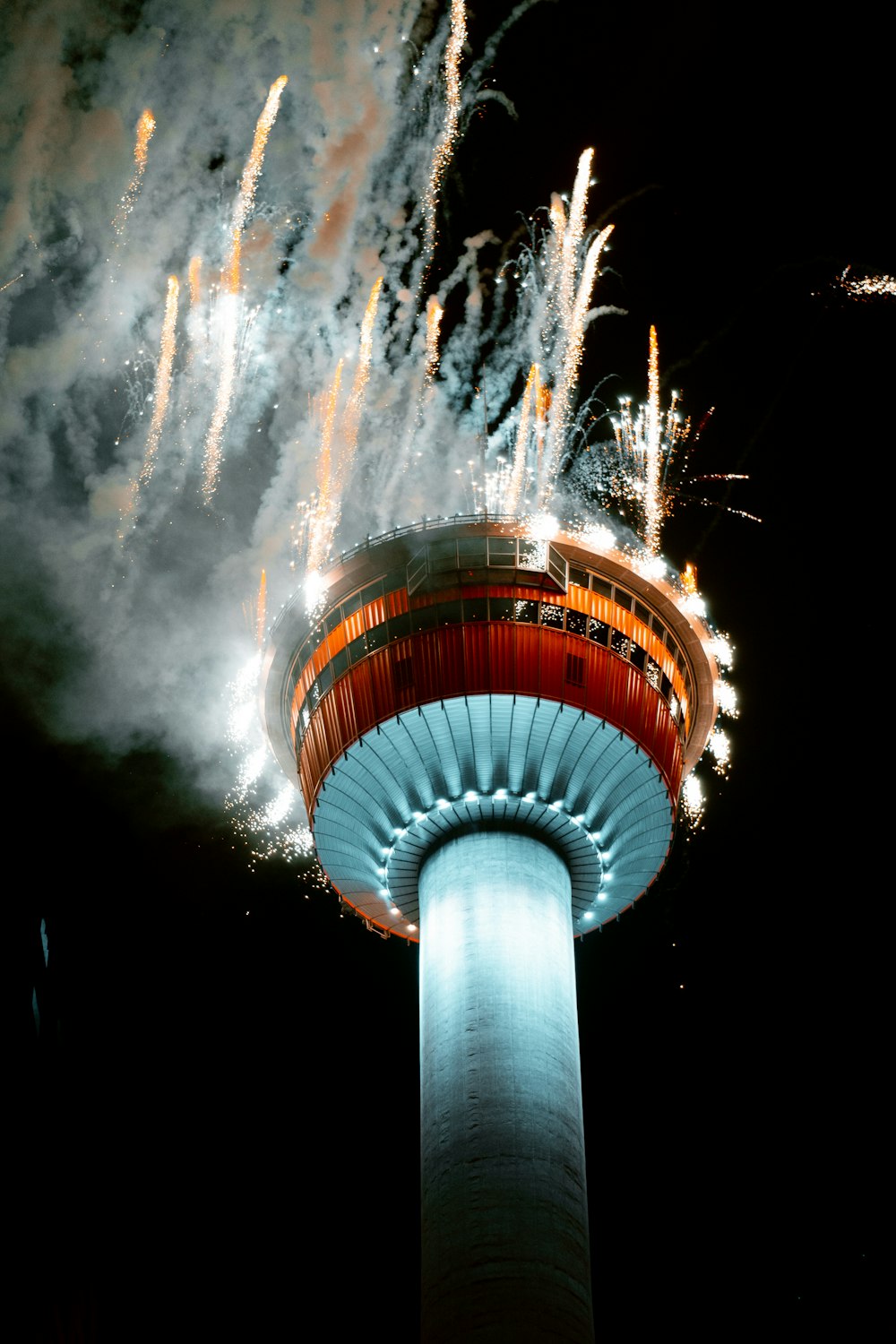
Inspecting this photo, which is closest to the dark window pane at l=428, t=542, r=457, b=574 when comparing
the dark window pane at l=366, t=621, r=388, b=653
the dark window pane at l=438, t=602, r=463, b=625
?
the dark window pane at l=438, t=602, r=463, b=625

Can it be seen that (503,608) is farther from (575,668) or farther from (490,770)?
(490,770)

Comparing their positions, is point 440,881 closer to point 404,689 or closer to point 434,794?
point 434,794

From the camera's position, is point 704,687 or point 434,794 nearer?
point 434,794

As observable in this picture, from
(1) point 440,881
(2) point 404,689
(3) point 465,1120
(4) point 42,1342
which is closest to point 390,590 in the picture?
(2) point 404,689

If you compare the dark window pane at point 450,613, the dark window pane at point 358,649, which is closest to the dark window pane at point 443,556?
the dark window pane at point 450,613

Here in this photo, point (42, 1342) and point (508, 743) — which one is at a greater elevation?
point (508, 743)

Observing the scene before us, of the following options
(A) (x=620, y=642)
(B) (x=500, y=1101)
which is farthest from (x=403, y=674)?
(B) (x=500, y=1101)

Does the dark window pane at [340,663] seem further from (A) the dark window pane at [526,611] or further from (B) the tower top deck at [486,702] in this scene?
(A) the dark window pane at [526,611]
